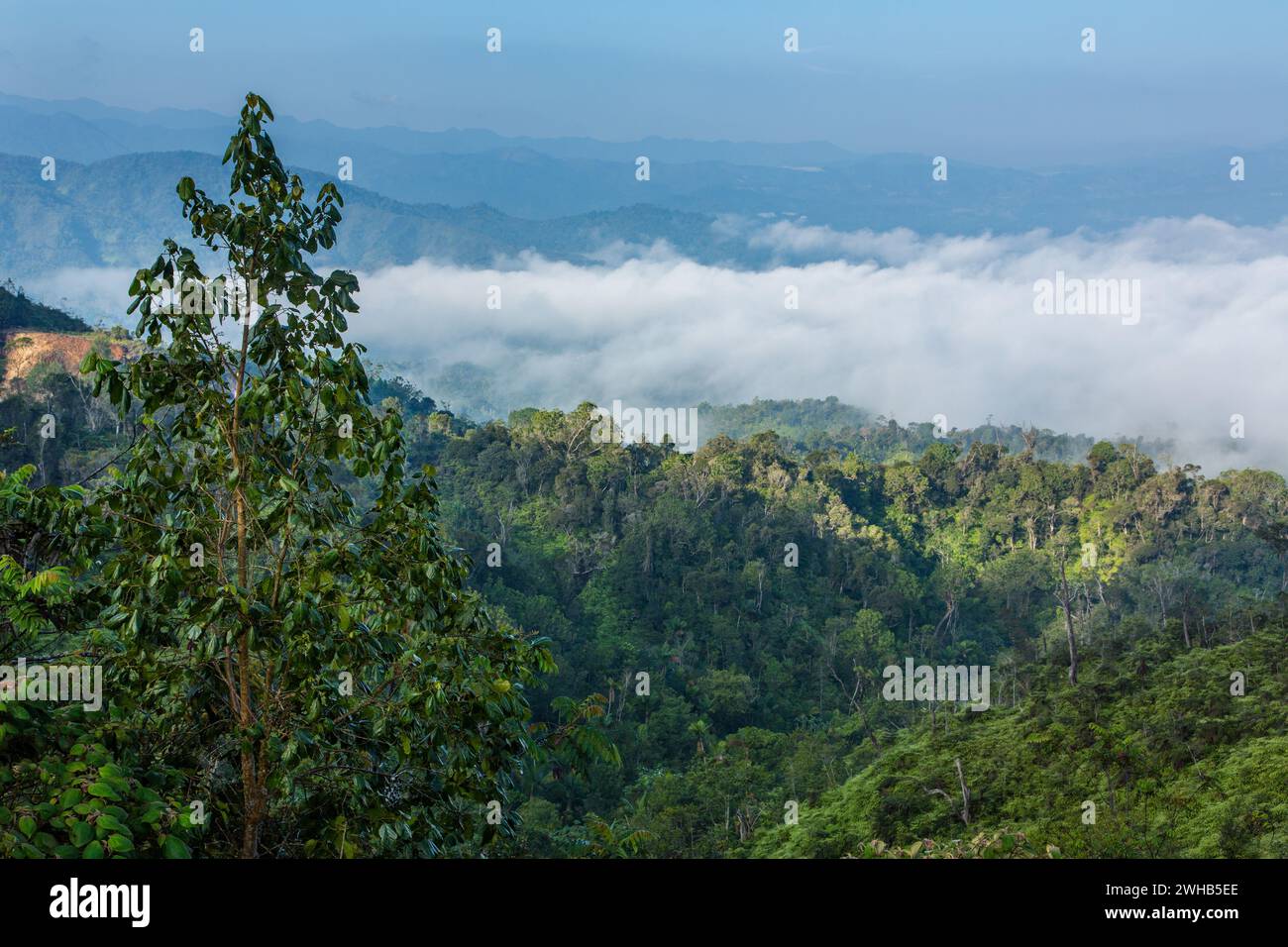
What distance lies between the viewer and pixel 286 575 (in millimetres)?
3740

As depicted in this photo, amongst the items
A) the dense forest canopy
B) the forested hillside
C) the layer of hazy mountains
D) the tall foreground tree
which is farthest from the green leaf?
the layer of hazy mountains

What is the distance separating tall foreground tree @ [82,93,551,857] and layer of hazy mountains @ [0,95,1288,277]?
3062 inches

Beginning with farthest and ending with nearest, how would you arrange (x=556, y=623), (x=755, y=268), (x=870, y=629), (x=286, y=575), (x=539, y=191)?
(x=539, y=191) < (x=755, y=268) < (x=870, y=629) < (x=556, y=623) < (x=286, y=575)

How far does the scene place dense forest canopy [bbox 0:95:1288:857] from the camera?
365 cm

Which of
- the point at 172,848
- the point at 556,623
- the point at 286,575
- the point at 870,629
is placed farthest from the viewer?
the point at 870,629

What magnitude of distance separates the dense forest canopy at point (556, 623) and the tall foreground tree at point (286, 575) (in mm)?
15

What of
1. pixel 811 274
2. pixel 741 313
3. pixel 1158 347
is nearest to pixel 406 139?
pixel 811 274

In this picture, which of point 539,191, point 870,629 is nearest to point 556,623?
point 870,629

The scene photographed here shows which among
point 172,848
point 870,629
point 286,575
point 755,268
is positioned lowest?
point 172,848

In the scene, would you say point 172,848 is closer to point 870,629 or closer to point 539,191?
point 870,629

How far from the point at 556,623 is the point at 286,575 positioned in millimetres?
19242

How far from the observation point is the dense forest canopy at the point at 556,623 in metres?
3.65

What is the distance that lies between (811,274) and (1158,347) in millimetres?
54811

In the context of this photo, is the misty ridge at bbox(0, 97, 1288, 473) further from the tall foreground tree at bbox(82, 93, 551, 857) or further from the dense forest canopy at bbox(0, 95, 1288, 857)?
the tall foreground tree at bbox(82, 93, 551, 857)
